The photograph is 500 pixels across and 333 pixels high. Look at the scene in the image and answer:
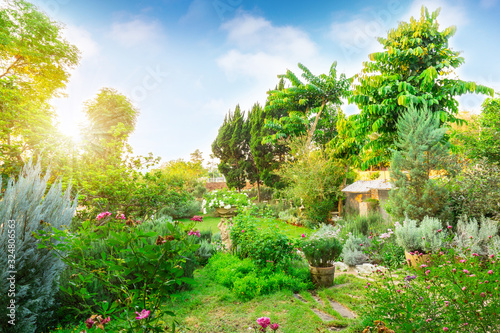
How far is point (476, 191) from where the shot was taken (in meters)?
5.02

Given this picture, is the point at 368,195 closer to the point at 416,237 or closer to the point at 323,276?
the point at 416,237

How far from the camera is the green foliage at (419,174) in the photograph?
5575mm

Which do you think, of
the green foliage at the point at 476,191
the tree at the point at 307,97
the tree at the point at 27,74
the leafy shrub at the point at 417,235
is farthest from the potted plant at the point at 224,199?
the tree at the point at 307,97

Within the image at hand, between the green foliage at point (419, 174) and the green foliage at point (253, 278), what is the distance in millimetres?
3466

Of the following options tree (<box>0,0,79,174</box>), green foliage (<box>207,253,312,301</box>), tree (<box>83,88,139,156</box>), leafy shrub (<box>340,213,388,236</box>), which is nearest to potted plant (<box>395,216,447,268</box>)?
leafy shrub (<box>340,213,388,236</box>)

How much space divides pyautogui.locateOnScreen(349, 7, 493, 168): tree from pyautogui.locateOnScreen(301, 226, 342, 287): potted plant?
5644 mm

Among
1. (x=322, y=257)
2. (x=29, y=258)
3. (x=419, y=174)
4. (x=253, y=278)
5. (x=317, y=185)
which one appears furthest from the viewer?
(x=317, y=185)

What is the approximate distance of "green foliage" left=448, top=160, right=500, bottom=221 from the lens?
4.82 m

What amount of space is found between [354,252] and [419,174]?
274 cm

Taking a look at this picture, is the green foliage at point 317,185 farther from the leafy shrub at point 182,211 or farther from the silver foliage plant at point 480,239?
the silver foliage plant at point 480,239

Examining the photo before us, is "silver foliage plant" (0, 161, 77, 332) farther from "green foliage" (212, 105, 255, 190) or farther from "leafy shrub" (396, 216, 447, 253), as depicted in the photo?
"green foliage" (212, 105, 255, 190)

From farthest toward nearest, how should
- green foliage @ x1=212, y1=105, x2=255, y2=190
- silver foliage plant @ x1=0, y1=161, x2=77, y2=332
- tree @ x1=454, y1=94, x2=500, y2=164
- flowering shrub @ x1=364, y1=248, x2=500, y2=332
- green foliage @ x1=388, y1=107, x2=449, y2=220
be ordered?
green foliage @ x1=212, y1=105, x2=255, y2=190
tree @ x1=454, y1=94, x2=500, y2=164
green foliage @ x1=388, y1=107, x2=449, y2=220
silver foliage plant @ x1=0, y1=161, x2=77, y2=332
flowering shrub @ x1=364, y1=248, x2=500, y2=332

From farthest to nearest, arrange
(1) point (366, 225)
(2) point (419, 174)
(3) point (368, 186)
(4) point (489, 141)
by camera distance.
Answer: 1. (3) point (368, 186)
2. (1) point (366, 225)
3. (4) point (489, 141)
4. (2) point (419, 174)

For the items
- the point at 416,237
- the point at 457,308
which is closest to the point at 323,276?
the point at 416,237
